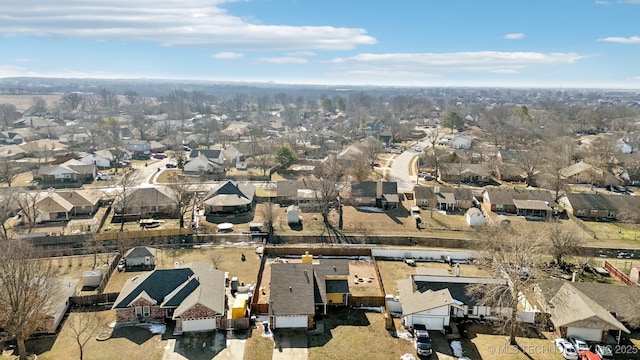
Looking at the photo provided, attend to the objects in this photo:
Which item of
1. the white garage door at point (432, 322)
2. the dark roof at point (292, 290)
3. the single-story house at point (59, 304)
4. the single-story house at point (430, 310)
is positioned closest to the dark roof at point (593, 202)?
the single-story house at point (430, 310)

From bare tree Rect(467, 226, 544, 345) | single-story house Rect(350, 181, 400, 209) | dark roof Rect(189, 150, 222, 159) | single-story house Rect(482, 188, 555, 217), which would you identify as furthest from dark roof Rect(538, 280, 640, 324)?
dark roof Rect(189, 150, 222, 159)

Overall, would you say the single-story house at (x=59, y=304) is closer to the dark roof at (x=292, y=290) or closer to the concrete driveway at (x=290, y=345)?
the dark roof at (x=292, y=290)

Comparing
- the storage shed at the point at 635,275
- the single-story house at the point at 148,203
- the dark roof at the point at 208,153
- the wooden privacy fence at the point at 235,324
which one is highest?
the dark roof at the point at 208,153

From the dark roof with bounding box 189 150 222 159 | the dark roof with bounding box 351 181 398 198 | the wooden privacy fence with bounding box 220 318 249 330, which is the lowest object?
the wooden privacy fence with bounding box 220 318 249 330

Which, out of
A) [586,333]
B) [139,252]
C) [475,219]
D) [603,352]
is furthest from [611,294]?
[139,252]

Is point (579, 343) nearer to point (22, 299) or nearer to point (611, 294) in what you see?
point (611, 294)

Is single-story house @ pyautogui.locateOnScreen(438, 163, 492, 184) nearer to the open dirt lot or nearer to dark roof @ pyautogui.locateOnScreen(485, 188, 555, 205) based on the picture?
dark roof @ pyautogui.locateOnScreen(485, 188, 555, 205)
